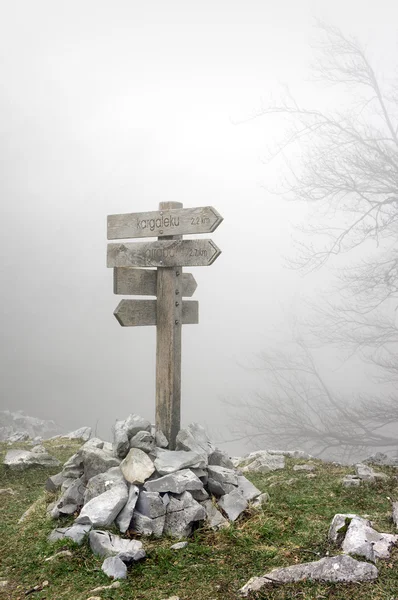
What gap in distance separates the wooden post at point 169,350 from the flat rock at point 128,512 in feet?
3.84

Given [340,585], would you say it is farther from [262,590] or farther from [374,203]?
[374,203]

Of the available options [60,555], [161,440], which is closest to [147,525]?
[60,555]

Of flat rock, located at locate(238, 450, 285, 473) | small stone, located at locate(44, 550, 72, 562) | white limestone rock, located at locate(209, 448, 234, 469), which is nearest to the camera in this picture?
small stone, located at locate(44, 550, 72, 562)

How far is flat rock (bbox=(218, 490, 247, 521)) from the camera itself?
5423 mm

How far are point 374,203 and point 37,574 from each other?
41.3 ft

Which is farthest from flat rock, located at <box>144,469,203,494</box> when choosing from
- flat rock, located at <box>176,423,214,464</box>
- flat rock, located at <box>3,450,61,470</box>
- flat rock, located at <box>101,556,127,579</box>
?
flat rock, located at <box>3,450,61,470</box>

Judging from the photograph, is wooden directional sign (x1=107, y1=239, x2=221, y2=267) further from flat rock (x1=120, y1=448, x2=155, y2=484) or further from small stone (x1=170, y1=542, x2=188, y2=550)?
small stone (x1=170, y1=542, x2=188, y2=550)

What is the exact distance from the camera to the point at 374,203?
14219 millimetres

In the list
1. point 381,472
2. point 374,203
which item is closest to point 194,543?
point 381,472

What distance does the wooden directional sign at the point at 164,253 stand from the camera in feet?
20.0

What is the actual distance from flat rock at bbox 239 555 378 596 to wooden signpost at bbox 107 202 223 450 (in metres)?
2.65

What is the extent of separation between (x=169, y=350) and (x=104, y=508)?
2.04 m

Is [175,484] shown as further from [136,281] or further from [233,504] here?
[136,281]

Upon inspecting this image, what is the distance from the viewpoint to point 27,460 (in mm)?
8695
